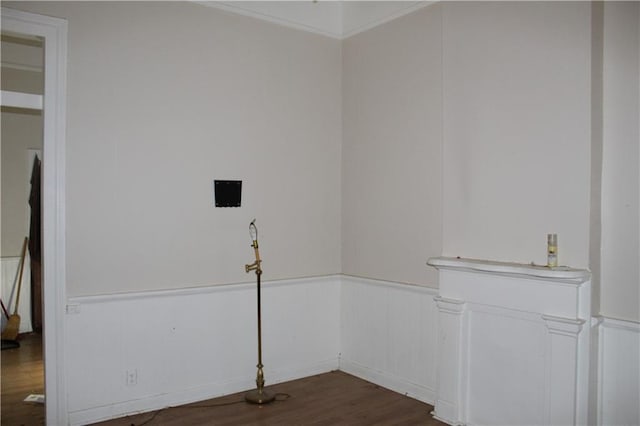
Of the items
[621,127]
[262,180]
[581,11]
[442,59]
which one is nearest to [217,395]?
[262,180]

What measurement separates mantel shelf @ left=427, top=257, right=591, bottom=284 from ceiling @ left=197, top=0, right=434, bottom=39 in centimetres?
190

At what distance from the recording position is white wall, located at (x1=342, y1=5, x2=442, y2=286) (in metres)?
3.80

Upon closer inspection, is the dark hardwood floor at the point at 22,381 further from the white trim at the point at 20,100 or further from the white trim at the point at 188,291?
the white trim at the point at 20,100

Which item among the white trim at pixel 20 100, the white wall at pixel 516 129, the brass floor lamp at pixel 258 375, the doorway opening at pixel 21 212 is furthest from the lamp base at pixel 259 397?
the doorway opening at pixel 21 212

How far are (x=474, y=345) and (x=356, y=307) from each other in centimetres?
131

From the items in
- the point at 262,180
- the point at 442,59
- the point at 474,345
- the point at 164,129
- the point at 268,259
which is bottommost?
the point at 474,345

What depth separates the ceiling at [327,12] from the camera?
4.01 meters

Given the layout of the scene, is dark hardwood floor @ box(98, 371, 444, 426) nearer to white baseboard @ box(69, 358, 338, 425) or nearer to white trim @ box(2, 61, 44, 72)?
white baseboard @ box(69, 358, 338, 425)

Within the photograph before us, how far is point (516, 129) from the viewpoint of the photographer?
3219 millimetres

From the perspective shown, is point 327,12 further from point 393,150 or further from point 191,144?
point 191,144

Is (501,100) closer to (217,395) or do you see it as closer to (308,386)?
Answer: (308,386)

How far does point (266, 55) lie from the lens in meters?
4.18

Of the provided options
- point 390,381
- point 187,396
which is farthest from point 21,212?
point 390,381

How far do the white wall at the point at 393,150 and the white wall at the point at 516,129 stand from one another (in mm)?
174
